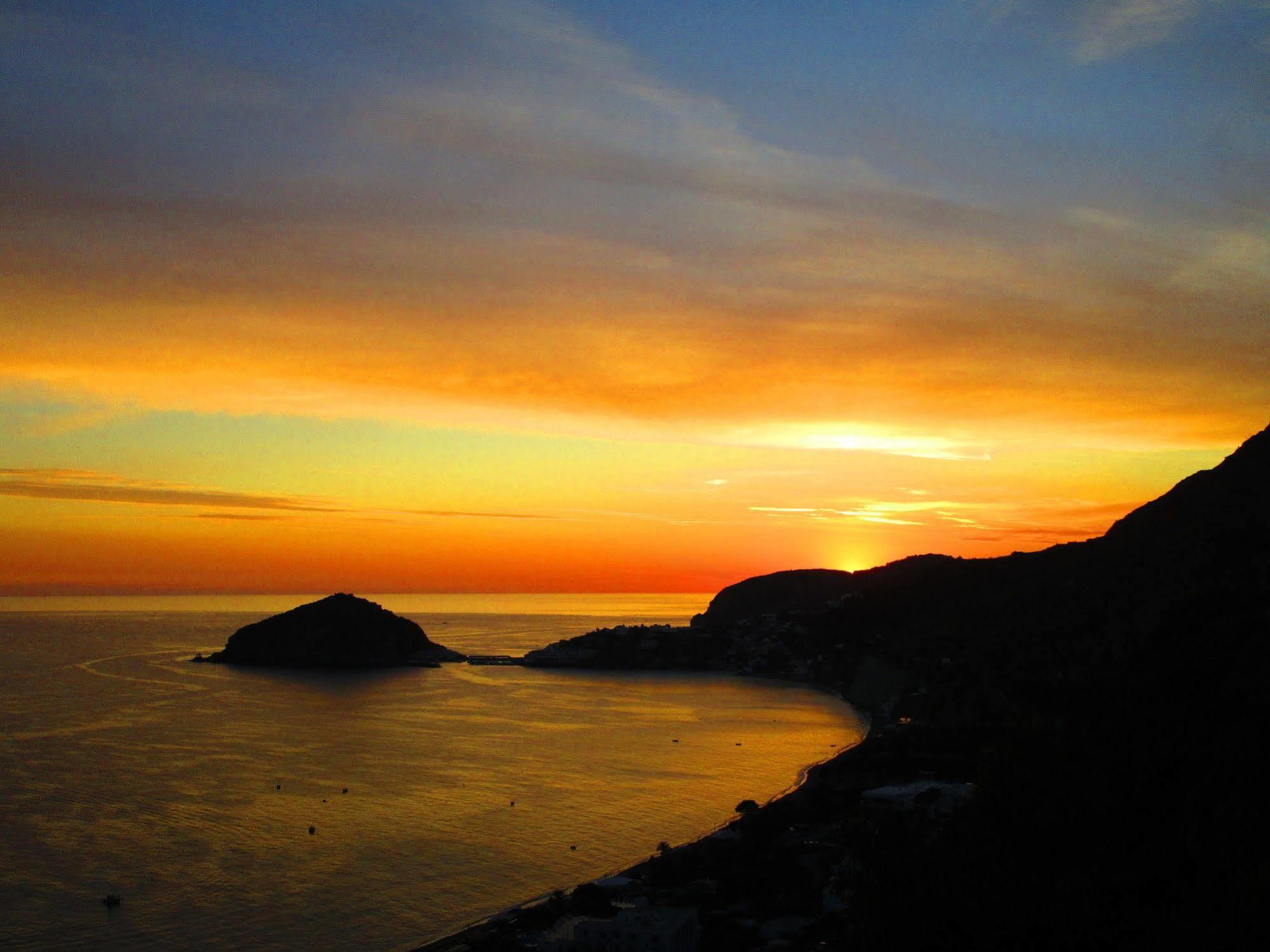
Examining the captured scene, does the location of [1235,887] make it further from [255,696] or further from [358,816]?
[255,696]

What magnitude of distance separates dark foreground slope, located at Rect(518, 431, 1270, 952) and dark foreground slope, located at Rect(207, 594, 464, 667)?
247ft

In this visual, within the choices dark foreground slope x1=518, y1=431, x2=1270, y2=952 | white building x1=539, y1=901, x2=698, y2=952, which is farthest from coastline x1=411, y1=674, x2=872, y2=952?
white building x1=539, y1=901, x2=698, y2=952

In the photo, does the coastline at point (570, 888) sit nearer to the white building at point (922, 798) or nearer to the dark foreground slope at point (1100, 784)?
the dark foreground slope at point (1100, 784)

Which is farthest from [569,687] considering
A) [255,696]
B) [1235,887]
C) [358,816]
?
[1235,887]

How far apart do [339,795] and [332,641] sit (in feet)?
247

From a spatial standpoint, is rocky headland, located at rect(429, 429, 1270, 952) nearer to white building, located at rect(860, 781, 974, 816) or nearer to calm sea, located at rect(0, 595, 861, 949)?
white building, located at rect(860, 781, 974, 816)

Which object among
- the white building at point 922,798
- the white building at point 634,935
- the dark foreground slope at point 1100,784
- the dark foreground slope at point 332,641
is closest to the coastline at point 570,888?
the dark foreground slope at point 1100,784

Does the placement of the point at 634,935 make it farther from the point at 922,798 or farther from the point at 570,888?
the point at 922,798

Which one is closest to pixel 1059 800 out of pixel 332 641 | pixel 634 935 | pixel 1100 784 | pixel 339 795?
pixel 1100 784

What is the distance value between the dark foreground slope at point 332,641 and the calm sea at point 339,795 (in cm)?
2096

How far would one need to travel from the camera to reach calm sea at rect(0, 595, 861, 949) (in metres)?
30.7

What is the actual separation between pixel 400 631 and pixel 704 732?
64.9m

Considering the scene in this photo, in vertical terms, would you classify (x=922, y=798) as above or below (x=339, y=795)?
above

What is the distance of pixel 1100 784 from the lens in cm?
2039
